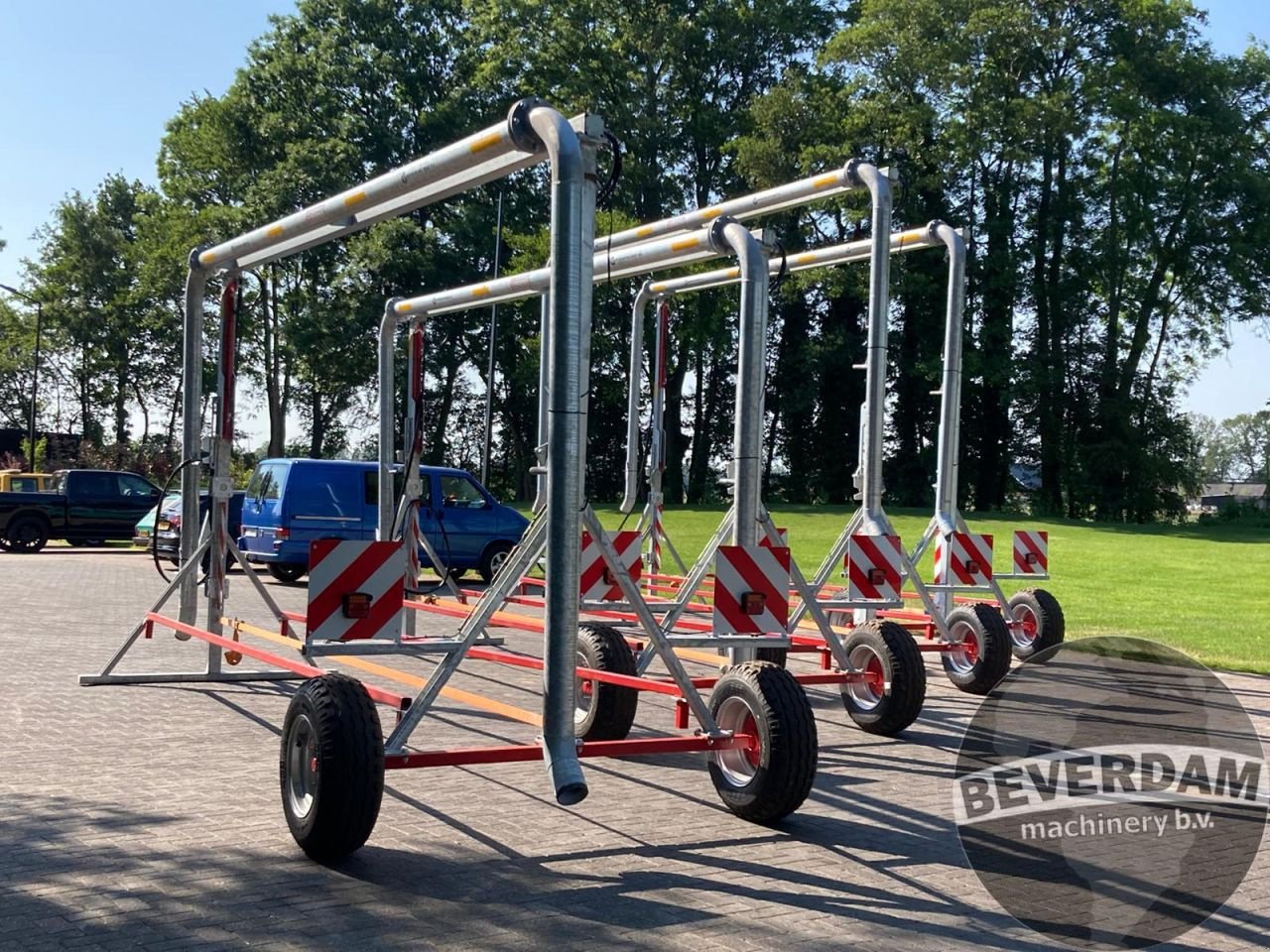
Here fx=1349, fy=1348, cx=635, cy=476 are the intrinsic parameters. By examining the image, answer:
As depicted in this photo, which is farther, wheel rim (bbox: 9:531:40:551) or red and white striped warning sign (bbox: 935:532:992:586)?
wheel rim (bbox: 9:531:40:551)

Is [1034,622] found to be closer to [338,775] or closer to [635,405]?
[635,405]

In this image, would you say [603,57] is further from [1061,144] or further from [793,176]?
[1061,144]

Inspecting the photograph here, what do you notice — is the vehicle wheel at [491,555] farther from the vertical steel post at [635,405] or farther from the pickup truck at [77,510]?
the pickup truck at [77,510]

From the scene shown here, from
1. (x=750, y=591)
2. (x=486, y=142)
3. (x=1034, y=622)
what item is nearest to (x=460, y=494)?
(x=1034, y=622)

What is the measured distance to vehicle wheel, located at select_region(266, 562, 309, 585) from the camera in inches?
867

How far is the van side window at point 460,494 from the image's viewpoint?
23141 millimetres

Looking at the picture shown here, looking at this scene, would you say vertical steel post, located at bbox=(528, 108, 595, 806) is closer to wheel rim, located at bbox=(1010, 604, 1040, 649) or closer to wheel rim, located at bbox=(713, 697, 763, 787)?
wheel rim, located at bbox=(713, 697, 763, 787)

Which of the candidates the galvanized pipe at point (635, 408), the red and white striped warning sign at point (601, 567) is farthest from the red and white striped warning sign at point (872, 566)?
the galvanized pipe at point (635, 408)

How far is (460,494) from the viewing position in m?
23.4

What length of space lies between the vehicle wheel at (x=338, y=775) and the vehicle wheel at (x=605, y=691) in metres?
2.66

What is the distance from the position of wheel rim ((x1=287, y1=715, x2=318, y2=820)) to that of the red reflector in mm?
874

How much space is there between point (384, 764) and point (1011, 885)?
2856mm

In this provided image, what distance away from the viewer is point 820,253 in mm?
12656

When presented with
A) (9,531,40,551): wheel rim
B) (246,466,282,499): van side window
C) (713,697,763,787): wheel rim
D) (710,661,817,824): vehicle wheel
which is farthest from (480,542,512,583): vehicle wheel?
(710,661,817,824): vehicle wheel
